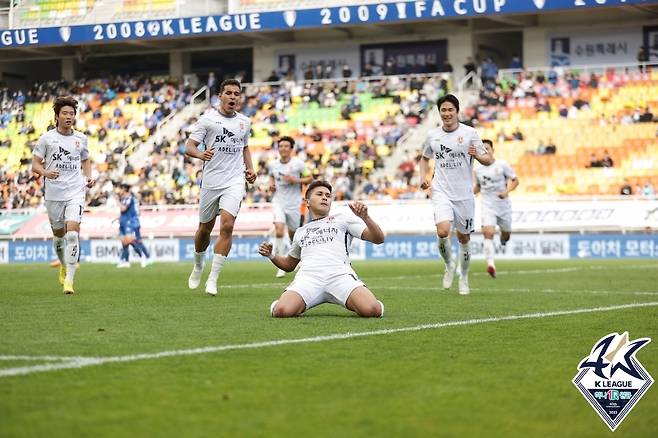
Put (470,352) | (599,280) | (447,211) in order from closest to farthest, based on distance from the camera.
A: (470,352)
(447,211)
(599,280)

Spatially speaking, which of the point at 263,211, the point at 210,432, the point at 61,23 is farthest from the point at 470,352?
the point at 61,23

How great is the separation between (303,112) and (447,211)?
1178 inches

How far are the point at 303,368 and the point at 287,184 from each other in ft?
46.1

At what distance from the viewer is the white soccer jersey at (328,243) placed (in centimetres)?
1105

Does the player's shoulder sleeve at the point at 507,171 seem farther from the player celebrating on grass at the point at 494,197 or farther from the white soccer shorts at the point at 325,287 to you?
the white soccer shorts at the point at 325,287

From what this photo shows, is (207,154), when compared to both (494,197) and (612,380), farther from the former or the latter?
(494,197)

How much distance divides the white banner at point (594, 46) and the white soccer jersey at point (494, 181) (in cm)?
2373

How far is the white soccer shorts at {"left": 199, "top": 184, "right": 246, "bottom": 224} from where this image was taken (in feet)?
47.7

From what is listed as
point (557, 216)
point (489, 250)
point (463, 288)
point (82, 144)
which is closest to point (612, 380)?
point (463, 288)

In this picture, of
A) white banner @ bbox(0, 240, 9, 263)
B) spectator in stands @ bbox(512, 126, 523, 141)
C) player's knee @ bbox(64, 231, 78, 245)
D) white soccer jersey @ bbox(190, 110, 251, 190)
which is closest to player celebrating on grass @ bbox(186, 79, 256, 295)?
white soccer jersey @ bbox(190, 110, 251, 190)

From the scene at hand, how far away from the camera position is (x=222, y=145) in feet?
47.9

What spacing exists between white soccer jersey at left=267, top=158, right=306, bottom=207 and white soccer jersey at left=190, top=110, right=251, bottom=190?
258 inches

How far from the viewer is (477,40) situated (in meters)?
46.4

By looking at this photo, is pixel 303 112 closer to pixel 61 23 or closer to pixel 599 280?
pixel 61 23
